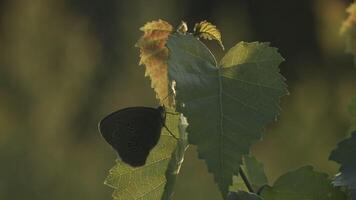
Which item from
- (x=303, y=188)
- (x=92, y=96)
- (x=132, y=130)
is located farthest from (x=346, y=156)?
(x=92, y=96)

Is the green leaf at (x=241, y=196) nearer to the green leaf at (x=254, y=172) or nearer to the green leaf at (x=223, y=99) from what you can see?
the green leaf at (x=223, y=99)

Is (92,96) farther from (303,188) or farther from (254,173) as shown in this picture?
(303,188)

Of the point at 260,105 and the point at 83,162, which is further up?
the point at 260,105

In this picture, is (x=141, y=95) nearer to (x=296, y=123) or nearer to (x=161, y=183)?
(x=296, y=123)

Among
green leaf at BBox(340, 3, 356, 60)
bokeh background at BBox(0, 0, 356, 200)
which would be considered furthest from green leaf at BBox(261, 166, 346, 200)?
bokeh background at BBox(0, 0, 356, 200)

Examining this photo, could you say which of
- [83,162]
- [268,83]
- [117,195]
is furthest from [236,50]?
[83,162]
